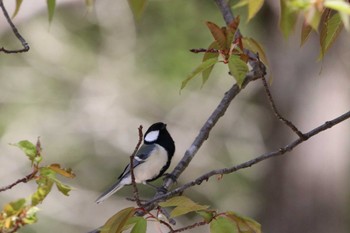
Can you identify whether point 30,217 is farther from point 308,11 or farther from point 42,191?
point 308,11

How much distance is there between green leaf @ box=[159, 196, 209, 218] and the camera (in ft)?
4.58

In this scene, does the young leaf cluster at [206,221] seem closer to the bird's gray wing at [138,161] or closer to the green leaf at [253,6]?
the green leaf at [253,6]

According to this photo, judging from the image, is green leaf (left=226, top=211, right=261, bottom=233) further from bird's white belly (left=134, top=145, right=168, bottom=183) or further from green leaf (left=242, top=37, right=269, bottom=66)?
bird's white belly (left=134, top=145, right=168, bottom=183)

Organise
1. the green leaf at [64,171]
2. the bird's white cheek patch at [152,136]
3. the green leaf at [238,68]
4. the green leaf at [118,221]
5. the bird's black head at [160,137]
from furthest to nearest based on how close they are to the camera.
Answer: the bird's white cheek patch at [152,136], the bird's black head at [160,137], the green leaf at [64,171], the green leaf at [118,221], the green leaf at [238,68]

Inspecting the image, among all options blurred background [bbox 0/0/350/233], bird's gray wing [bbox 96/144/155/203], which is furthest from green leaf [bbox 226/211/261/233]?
blurred background [bbox 0/0/350/233]

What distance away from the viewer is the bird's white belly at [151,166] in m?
3.01

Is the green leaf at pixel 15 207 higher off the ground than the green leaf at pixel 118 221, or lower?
lower

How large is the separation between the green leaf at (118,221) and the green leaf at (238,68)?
337 millimetres

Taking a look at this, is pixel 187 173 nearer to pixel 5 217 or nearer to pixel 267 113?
pixel 267 113

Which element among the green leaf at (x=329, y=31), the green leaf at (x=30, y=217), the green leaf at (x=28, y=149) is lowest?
the green leaf at (x=30, y=217)

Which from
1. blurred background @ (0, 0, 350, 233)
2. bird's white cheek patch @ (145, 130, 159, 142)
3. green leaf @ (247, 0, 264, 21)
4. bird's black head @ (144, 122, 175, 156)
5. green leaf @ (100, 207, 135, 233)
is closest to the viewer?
green leaf @ (247, 0, 264, 21)

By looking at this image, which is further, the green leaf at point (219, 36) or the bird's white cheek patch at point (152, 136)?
the bird's white cheek patch at point (152, 136)

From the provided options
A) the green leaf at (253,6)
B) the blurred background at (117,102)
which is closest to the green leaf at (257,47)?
the green leaf at (253,6)

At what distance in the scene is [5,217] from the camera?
1644mm
